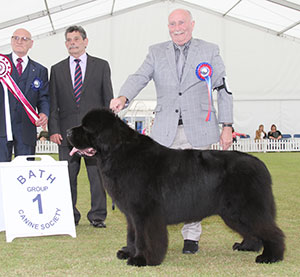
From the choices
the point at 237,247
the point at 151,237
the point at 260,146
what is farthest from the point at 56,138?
the point at 260,146

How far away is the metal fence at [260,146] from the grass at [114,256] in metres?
15.9

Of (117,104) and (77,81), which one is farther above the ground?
(77,81)

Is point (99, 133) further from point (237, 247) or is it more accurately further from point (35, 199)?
point (237, 247)

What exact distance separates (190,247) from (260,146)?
1813 centimetres

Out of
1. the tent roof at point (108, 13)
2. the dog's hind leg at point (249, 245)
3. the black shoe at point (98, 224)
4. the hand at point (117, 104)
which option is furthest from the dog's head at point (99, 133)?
the tent roof at point (108, 13)

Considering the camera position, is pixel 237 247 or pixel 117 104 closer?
pixel 117 104

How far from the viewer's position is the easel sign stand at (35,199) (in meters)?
4.07

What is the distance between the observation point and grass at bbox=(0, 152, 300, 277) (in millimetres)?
2928

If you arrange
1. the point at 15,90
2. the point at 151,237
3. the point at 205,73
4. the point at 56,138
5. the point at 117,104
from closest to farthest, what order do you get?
1. the point at 151,237
2. the point at 117,104
3. the point at 205,73
4. the point at 15,90
5. the point at 56,138

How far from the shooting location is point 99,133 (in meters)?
3.09

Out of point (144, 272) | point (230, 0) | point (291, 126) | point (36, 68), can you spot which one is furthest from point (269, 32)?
point (144, 272)

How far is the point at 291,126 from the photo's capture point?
77.8 ft

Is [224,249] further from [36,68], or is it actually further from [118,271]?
[36,68]

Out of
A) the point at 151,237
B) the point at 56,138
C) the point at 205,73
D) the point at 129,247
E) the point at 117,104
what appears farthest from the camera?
the point at 56,138
